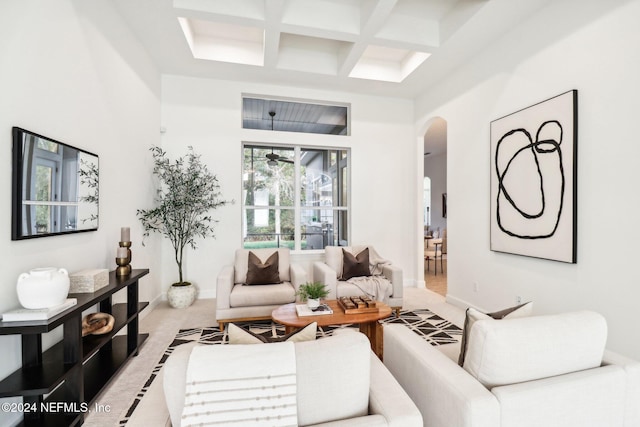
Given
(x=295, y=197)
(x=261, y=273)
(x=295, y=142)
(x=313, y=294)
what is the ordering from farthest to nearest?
(x=295, y=197)
(x=295, y=142)
(x=261, y=273)
(x=313, y=294)

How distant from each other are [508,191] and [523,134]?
0.62 meters

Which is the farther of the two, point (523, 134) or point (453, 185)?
point (453, 185)

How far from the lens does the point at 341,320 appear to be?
2592 millimetres

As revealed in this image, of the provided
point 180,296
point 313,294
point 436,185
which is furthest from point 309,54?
point 436,185

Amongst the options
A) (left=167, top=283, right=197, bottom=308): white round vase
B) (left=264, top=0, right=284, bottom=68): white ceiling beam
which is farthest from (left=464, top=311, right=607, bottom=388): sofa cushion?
(left=167, top=283, right=197, bottom=308): white round vase

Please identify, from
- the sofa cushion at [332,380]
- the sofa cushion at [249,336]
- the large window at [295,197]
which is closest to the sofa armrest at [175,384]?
the sofa cushion at [249,336]

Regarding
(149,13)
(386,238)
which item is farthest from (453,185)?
(149,13)

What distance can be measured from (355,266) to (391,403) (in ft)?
9.58

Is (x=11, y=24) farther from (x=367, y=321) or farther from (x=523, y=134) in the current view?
(x=523, y=134)

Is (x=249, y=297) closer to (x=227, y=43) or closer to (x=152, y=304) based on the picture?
(x=152, y=304)

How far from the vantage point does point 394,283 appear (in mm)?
3809

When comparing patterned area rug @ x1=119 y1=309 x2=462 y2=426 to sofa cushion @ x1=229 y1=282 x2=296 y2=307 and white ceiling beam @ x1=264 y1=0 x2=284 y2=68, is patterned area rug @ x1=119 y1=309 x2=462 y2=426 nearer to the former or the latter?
sofa cushion @ x1=229 y1=282 x2=296 y2=307

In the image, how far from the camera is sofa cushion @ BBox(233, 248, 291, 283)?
3.85 m

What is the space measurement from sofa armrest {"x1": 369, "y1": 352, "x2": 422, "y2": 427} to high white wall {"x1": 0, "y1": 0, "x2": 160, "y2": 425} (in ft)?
6.79
